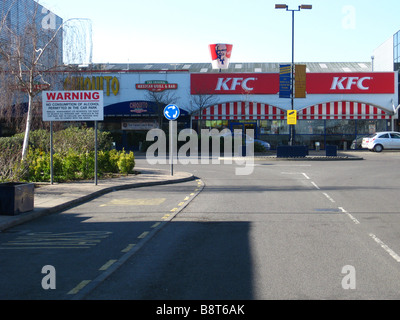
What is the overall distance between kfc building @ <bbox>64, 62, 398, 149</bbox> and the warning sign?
26.9m

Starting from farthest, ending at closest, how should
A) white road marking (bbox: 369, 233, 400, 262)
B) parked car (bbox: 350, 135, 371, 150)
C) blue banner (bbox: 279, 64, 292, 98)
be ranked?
parked car (bbox: 350, 135, 371, 150)
blue banner (bbox: 279, 64, 292, 98)
white road marking (bbox: 369, 233, 400, 262)

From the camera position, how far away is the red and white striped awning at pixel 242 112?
45.0 meters

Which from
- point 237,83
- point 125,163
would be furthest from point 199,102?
point 125,163

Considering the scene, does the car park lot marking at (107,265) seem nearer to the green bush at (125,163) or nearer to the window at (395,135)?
the green bush at (125,163)

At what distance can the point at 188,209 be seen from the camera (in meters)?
12.6

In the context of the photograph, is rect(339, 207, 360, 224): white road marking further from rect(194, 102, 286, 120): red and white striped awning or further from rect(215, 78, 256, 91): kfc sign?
rect(215, 78, 256, 91): kfc sign

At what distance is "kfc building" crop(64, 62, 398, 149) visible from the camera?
4469 centimetres

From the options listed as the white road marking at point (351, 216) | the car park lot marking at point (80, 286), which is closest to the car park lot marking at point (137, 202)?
the white road marking at point (351, 216)

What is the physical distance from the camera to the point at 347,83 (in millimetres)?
44750

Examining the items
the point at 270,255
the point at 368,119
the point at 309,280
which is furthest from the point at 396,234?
the point at 368,119

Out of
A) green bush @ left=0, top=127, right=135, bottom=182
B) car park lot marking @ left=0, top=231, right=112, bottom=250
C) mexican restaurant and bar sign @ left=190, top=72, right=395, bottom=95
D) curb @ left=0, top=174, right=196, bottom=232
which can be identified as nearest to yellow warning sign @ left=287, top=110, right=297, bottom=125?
mexican restaurant and bar sign @ left=190, top=72, right=395, bottom=95

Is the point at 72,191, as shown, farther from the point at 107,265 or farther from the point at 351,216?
the point at 107,265
